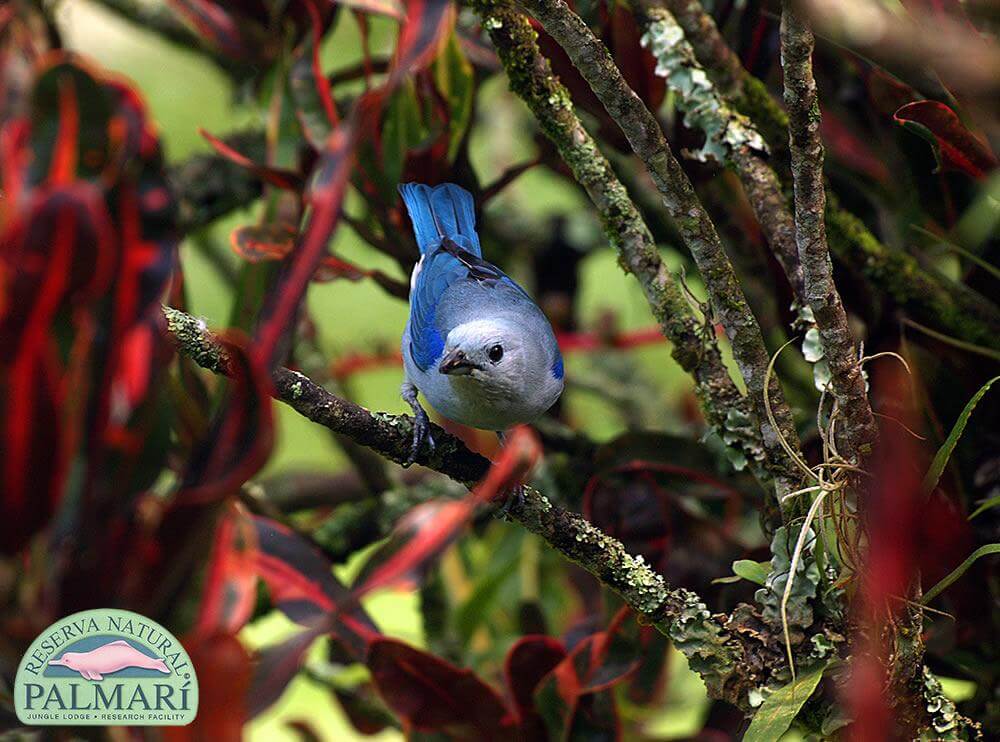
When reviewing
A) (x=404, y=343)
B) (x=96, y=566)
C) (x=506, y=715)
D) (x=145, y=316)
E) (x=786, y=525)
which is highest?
(x=145, y=316)

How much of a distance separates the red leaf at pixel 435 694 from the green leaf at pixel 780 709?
0.35 metres

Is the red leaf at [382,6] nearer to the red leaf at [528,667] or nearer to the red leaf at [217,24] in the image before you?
the red leaf at [217,24]

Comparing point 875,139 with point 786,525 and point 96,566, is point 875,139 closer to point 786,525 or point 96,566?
point 786,525

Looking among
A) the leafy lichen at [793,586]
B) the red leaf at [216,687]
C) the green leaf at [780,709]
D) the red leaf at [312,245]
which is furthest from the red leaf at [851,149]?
the red leaf at [216,687]

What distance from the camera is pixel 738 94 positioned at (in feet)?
3.98

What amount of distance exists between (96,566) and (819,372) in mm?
675

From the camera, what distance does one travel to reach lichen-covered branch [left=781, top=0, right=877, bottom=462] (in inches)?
31.9

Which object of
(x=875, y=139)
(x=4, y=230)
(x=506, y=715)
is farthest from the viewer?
(x=875, y=139)

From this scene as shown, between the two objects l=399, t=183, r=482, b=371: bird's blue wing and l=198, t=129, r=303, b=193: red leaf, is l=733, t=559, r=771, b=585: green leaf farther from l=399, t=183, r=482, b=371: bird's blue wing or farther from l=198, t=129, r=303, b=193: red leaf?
l=198, t=129, r=303, b=193: red leaf

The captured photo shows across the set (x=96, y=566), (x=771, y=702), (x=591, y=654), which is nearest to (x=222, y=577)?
(x=96, y=566)

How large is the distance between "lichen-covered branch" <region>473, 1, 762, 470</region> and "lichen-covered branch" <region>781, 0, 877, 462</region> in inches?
5.4

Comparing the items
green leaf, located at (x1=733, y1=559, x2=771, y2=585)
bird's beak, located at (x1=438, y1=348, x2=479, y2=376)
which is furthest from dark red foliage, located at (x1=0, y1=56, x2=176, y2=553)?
bird's beak, located at (x1=438, y1=348, x2=479, y2=376)

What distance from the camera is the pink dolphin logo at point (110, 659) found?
0.67 m

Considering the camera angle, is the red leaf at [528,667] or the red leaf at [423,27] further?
the red leaf at [528,667]
